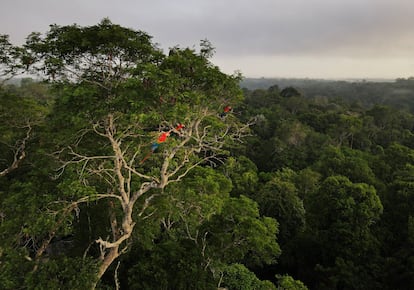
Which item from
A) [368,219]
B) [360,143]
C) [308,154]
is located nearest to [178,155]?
[368,219]

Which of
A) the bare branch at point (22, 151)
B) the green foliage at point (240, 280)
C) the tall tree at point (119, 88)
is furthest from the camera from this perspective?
the green foliage at point (240, 280)

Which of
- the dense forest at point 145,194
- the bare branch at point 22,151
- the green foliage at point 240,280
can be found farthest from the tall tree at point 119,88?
the green foliage at point 240,280

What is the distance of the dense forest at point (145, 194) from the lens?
22.3ft

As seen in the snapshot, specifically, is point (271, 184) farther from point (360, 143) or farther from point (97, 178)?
point (360, 143)

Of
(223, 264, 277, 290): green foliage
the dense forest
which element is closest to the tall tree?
the dense forest

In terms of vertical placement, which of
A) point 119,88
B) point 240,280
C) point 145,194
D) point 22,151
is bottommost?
point 240,280

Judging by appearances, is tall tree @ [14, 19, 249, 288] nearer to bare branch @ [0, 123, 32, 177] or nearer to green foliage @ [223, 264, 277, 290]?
bare branch @ [0, 123, 32, 177]

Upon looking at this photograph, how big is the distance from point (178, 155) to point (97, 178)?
258cm

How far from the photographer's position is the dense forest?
6797mm

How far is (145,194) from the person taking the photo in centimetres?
963

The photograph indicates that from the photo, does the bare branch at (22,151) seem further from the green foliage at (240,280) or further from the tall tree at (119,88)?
the green foliage at (240,280)

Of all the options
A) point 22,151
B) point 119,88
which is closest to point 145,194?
point 119,88

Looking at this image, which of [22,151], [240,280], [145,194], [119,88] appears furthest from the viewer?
[240,280]

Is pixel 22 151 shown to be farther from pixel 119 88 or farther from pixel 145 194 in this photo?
pixel 119 88
